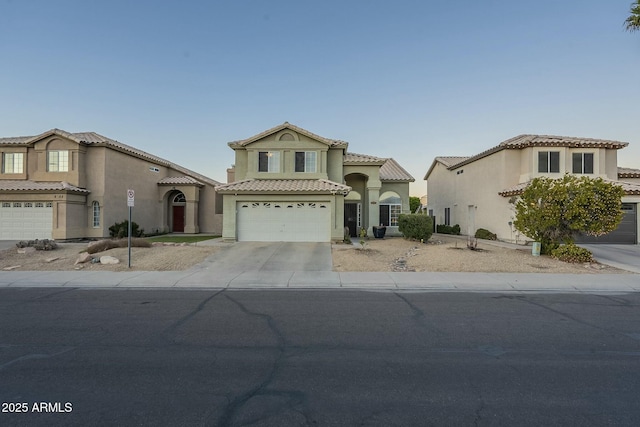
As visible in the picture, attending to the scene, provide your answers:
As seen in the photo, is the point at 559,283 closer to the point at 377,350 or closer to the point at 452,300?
the point at 452,300

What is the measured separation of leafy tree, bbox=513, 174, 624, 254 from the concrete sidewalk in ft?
9.45

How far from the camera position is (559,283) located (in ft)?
33.6

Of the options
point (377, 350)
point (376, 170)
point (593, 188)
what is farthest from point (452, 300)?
point (376, 170)

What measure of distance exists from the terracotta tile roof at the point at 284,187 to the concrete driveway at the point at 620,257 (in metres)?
12.4

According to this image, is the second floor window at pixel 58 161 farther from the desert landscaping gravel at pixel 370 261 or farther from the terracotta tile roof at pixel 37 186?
the desert landscaping gravel at pixel 370 261

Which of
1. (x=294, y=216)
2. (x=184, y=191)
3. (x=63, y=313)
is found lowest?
(x=63, y=313)

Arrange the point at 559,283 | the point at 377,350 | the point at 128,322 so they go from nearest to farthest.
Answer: the point at 377,350 → the point at 128,322 → the point at 559,283

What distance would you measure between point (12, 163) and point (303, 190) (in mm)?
19059

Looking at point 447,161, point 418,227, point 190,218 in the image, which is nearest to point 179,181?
point 190,218

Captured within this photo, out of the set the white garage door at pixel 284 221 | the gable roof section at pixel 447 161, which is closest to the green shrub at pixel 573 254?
the white garage door at pixel 284 221

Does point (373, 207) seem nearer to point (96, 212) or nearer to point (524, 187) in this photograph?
point (524, 187)

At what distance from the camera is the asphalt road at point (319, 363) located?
3.56m

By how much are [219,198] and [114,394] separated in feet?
87.4

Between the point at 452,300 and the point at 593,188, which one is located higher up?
the point at 593,188
